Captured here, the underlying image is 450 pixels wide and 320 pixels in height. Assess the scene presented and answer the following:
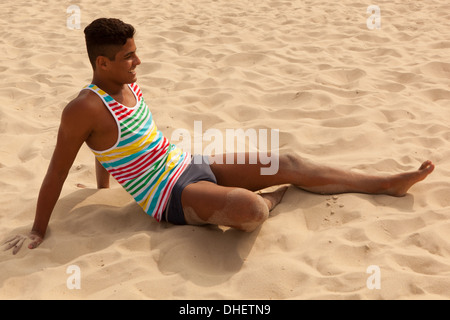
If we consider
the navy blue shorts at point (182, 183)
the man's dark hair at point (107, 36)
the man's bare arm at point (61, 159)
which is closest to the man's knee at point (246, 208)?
the navy blue shorts at point (182, 183)

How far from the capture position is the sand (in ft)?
7.45

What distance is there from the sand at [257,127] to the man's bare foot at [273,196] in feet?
0.20

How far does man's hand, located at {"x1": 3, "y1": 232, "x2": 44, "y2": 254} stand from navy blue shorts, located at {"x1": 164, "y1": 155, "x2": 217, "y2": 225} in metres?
0.63

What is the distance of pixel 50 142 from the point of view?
3.64 metres

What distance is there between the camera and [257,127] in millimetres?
3779

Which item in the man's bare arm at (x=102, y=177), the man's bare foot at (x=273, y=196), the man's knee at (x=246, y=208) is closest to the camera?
the man's knee at (x=246, y=208)

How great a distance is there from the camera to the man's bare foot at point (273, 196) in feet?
9.11

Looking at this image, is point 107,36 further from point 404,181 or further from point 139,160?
point 404,181

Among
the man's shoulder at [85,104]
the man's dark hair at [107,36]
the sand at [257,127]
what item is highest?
the man's dark hair at [107,36]

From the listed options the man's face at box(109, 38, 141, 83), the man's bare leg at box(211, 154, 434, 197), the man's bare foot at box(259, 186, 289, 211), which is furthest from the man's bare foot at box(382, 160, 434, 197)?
the man's face at box(109, 38, 141, 83)

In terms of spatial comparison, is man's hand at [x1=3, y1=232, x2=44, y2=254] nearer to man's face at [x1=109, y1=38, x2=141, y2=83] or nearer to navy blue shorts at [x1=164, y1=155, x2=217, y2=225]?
navy blue shorts at [x1=164, y1=155, x2=217, y2=225]

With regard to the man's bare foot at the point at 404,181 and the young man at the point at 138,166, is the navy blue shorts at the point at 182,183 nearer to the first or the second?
the young man at the point at 138,166

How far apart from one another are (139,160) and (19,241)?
699mm

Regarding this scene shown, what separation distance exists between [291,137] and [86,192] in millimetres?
1421
